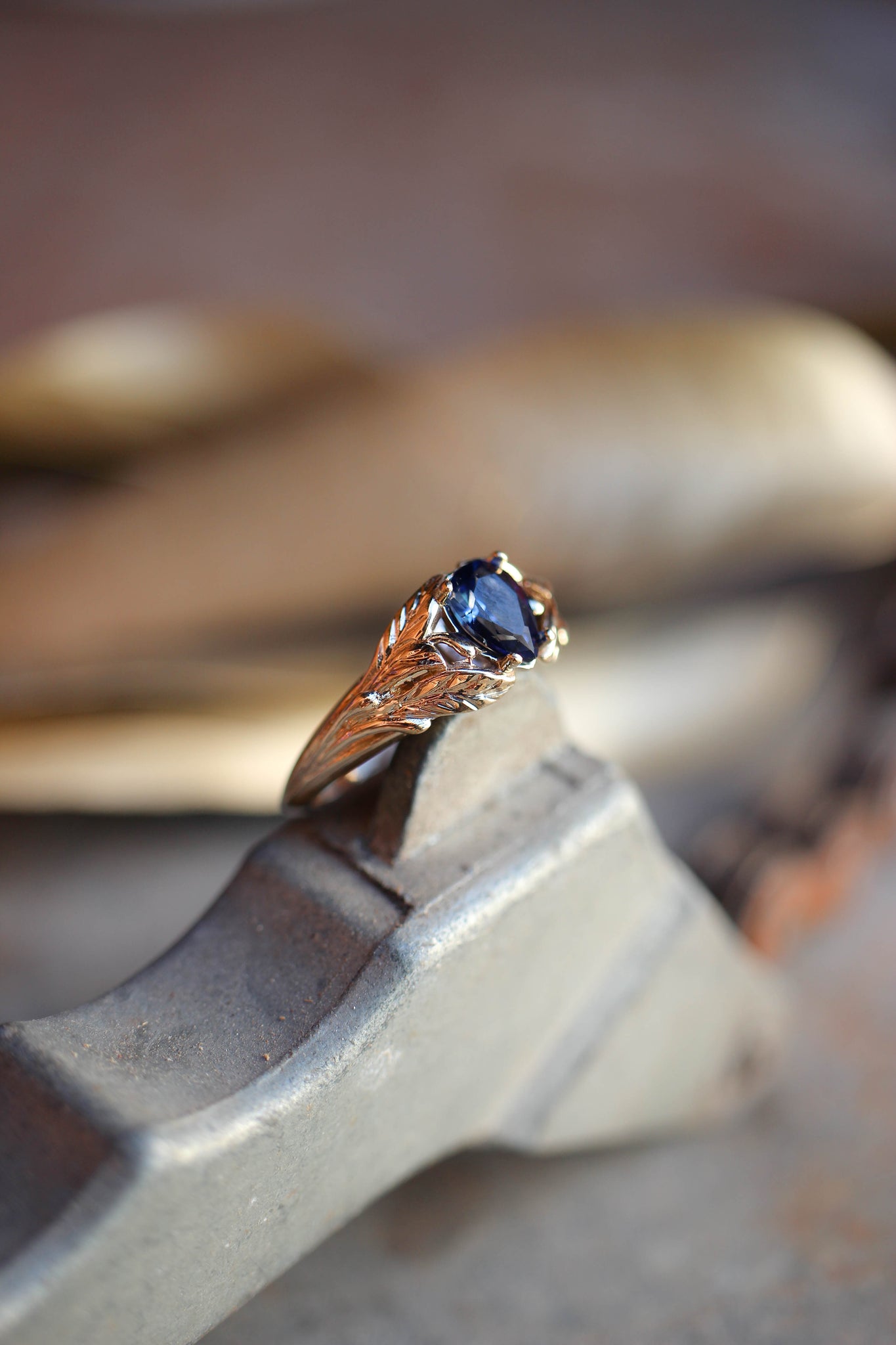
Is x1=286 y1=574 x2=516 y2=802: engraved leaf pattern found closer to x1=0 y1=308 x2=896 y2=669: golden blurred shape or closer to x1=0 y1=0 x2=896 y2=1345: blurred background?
x1=0 y1=0 x2=896 y2=1345: blurred background

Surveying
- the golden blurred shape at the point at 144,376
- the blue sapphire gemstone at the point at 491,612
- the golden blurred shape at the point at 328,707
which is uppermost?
the golden blurred shape at the point at 144,376

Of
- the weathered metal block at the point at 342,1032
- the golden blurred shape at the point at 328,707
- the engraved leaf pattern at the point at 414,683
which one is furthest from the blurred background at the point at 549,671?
the engraved leaf pattern at the point at 414,683

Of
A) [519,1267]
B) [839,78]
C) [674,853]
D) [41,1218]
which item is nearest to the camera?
[41,1218]

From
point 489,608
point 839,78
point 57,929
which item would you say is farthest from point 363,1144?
point 839,78

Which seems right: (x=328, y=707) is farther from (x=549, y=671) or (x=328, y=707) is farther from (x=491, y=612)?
(x=491, y=612)

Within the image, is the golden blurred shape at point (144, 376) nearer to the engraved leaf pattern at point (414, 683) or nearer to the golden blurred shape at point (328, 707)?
the golden blurred shape at point (328, 707)

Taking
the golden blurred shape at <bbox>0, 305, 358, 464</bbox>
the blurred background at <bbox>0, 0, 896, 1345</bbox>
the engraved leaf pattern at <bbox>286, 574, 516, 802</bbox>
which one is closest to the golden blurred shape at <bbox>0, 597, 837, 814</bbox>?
the blurred background at <bbox>0, 0, 896, 1345</bbox>

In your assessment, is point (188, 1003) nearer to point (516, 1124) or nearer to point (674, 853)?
point (516, 1124)
